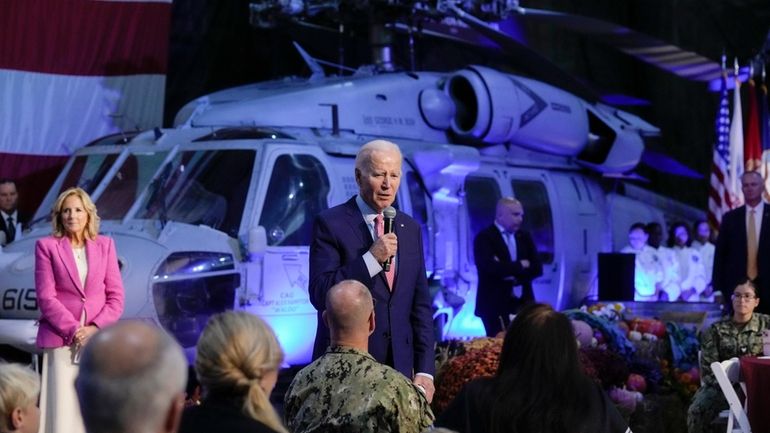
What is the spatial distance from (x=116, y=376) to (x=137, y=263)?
19.7ft

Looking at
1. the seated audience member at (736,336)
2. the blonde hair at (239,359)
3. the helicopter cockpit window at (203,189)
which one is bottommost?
the seated audience member at (736,336)

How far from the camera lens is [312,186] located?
951cm

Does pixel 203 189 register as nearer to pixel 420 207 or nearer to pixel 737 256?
pixel 420 207

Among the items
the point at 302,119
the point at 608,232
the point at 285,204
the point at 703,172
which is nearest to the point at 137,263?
the point at 285,204

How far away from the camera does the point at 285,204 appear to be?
30.5ft

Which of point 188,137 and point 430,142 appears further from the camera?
point 430,142

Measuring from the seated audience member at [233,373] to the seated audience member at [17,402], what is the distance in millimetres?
541

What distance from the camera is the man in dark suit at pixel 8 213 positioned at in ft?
32.5

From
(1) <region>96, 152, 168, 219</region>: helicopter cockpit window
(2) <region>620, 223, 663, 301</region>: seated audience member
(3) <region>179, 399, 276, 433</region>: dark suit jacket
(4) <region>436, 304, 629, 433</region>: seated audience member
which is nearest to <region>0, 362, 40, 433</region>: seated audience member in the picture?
(3) <region>179, 399, 276, 433</region>: dark suit jacket

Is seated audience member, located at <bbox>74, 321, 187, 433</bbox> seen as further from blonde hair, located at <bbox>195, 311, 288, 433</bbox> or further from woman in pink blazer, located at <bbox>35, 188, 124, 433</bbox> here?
woman in pink blazer, located at <bbox>35, 188, 124, 433</bbox>

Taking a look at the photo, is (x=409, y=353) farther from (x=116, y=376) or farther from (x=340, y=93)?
(x=340, y=93)

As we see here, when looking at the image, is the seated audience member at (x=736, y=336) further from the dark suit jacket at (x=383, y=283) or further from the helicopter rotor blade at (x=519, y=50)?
the helicopter rotor blade at (x=519, y=50)

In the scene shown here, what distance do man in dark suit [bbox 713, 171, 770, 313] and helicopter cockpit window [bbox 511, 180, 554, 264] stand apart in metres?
2.68

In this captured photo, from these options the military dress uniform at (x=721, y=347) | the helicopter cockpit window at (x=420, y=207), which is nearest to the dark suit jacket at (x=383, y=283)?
the military dress uniform at (x=721, y=347)
